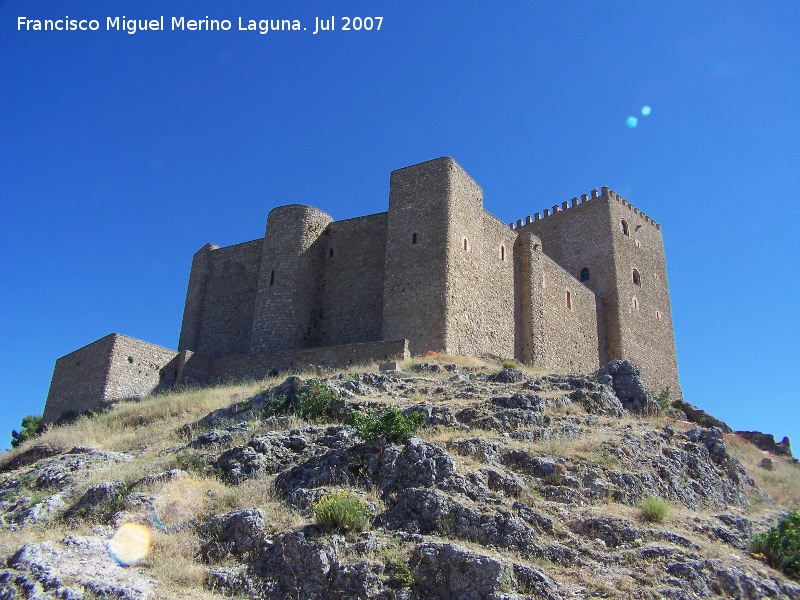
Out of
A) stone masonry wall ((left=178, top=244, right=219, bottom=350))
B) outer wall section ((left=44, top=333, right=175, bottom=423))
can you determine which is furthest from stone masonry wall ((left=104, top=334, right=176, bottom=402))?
stone masonry wall ((left=178, top=244, right=219, bottom=350))

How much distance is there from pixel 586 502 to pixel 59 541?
7.02 meters

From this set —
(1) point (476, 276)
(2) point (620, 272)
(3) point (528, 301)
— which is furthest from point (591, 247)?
(1) point (476, 276)

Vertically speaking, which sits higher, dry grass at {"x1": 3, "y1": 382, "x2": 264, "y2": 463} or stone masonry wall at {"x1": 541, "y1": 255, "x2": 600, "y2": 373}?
stone masonry wall at {"x1": 541, "y1": 255, "x2": 600, "y2": 373}

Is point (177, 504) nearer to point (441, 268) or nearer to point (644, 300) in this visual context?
point (441, 268)

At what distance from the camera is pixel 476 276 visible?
945 inches

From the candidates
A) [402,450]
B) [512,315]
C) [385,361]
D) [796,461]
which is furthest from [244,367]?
[796,461]

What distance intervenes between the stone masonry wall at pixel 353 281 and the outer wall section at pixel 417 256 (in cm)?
158

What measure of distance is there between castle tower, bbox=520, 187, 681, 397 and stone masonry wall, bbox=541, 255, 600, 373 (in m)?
1.42

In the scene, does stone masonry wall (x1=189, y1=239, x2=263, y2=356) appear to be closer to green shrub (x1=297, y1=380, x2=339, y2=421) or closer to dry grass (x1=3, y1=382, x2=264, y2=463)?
dry grass (x1=3, y1=382, x2=264, y2=463)

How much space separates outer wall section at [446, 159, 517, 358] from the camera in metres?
22.5

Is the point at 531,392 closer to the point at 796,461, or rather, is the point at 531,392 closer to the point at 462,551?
A: the point at 462,551

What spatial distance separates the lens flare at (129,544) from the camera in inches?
354

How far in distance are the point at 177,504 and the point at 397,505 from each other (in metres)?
3.02

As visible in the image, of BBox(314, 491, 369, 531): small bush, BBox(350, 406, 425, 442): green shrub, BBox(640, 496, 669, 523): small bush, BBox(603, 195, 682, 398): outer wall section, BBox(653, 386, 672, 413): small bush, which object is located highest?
BBox(603, 195, 682, 398): outer wall section
